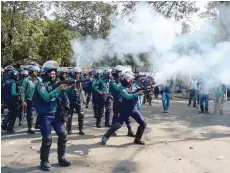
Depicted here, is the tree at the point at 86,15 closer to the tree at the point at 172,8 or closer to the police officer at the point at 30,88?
the tree at the point at 172,8

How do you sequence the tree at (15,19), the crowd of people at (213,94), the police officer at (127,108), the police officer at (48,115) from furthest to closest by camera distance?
the tree at (15,19) < the crowd of people at (213,94) < the police officer at (127,108) < the police officer at (48,115)

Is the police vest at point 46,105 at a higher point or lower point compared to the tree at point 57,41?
lower

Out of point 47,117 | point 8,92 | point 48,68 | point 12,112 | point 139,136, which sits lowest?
point 139,136

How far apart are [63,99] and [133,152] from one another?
178cm

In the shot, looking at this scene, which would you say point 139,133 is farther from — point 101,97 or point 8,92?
point 8,92

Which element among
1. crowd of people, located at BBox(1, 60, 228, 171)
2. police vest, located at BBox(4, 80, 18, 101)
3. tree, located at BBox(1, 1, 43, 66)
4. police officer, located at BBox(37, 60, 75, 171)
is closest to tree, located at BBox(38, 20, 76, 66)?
tree, located at BBox(1, 1, 43, 66)

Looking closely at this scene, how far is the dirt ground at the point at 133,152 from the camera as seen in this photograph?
19.7 ft

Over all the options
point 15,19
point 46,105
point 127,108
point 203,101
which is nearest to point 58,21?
point 15,19

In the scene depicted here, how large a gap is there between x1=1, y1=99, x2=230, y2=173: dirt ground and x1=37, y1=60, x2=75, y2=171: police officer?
0.68 feet

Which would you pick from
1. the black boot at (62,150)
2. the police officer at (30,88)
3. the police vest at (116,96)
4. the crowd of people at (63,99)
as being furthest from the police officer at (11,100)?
the black boot at (62,150)

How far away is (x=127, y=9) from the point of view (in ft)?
49.2

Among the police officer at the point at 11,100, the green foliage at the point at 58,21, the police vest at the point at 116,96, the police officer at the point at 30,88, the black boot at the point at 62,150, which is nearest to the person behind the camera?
the black boot at the point at 62,150

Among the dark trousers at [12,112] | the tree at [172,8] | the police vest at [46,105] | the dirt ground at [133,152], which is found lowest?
the dirt ground at [133,152]

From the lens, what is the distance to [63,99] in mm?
6887
